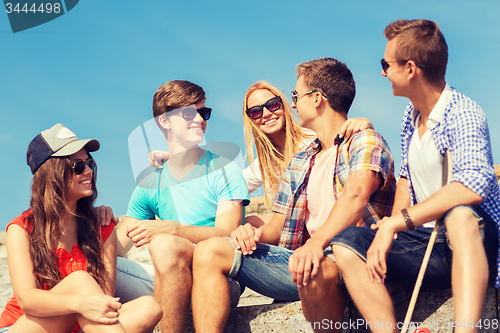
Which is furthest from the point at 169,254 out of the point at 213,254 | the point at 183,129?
the point at 183,129

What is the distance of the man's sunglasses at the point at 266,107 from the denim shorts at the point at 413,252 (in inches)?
82.1

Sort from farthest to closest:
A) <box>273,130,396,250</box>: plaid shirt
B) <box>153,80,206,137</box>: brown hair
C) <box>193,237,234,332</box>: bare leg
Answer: <box>153,80,206,137</box>: brown hair
<box>273,130,396,250</box>: plaid shirt
<box>193,237,234,332</box>: bare leg

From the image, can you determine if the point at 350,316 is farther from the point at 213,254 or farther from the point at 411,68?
the point at 411,68

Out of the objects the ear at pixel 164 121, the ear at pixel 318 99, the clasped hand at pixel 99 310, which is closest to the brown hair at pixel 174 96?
the ear at pixel 164 121

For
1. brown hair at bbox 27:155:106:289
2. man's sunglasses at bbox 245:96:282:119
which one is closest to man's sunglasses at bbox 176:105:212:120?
man's sunglasses at bbox 245:96:282:119

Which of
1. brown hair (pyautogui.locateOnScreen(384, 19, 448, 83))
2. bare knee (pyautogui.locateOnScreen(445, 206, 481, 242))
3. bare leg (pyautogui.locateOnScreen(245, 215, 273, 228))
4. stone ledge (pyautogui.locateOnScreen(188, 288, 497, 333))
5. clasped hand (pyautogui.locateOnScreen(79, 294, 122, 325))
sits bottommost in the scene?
stone ledge (pyautogui.locateOnScreen(188, 288, 497, 333))

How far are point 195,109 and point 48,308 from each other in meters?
1.97

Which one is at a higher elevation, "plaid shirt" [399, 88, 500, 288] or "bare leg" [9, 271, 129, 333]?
"plaid shirt" [399, 88, 500, 288]

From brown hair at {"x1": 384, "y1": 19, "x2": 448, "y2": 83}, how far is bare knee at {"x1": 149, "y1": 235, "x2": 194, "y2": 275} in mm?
1743

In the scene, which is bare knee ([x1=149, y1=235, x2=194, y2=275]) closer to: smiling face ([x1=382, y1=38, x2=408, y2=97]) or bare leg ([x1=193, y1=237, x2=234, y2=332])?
bare leg ([x1=193, y1=237, x2=234, y2=332])

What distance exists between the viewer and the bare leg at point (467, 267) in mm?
2094

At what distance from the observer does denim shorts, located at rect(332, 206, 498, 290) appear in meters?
2.41

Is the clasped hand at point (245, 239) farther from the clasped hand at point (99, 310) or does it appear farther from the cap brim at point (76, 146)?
the cap brim at point (76, 146)

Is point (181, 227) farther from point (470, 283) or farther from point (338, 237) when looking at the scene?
point (470, 283)
